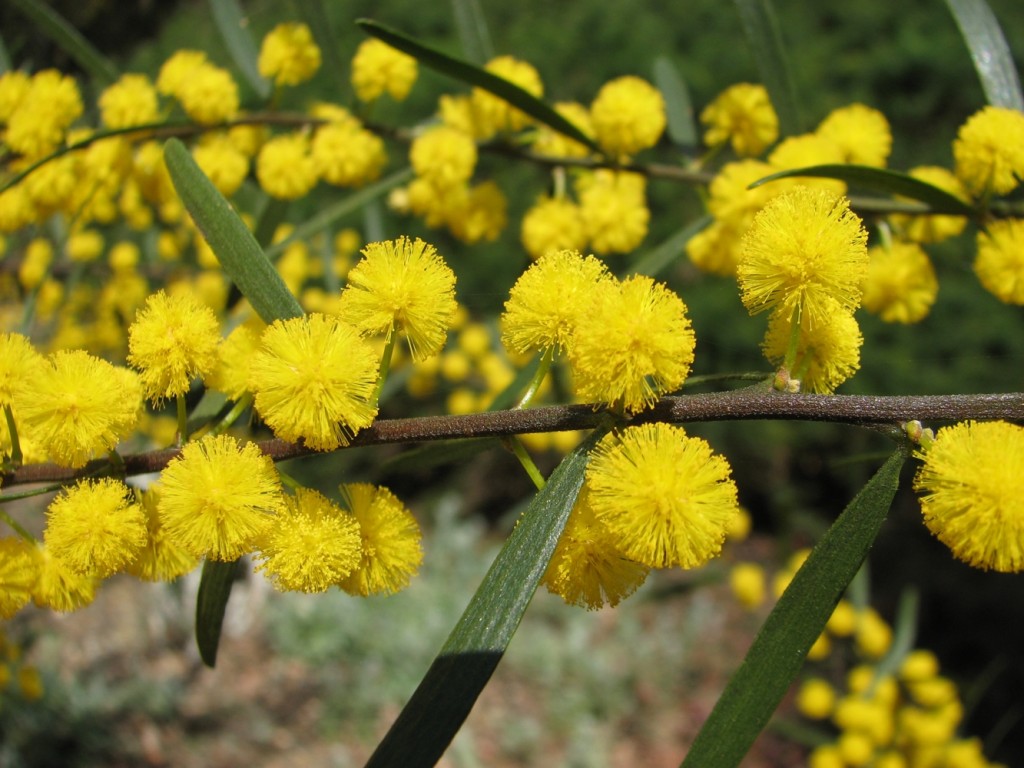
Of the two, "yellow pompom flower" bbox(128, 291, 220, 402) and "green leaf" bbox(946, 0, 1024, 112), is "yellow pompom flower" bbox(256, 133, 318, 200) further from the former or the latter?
"green leaf" bbox(946, 0, 1024, 112)

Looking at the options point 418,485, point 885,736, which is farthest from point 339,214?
point 418,485

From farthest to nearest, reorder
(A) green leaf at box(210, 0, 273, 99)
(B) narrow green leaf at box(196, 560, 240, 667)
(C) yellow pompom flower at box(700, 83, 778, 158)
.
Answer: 1. (A) green leaf at box(210, 0, 273, 99)
2. (C) yellow pompom flower at box(700, 83, 778, 158)
3. (B) narrow green leaf at box(196, 560, 240, 667)

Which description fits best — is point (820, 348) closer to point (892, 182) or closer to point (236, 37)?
point (892, 182)

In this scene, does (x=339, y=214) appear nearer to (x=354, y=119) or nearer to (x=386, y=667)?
(x=354, y=119)

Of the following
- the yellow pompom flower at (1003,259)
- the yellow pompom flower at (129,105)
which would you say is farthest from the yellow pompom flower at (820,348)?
the yellow pompom flower at (129,105)

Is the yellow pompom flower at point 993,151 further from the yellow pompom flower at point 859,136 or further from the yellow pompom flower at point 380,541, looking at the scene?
the yellow pompom flower at point 380,541

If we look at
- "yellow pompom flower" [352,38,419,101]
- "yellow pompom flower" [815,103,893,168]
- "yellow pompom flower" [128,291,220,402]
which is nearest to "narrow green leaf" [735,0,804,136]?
"yellow pompom flower" [815,103,893,168]
